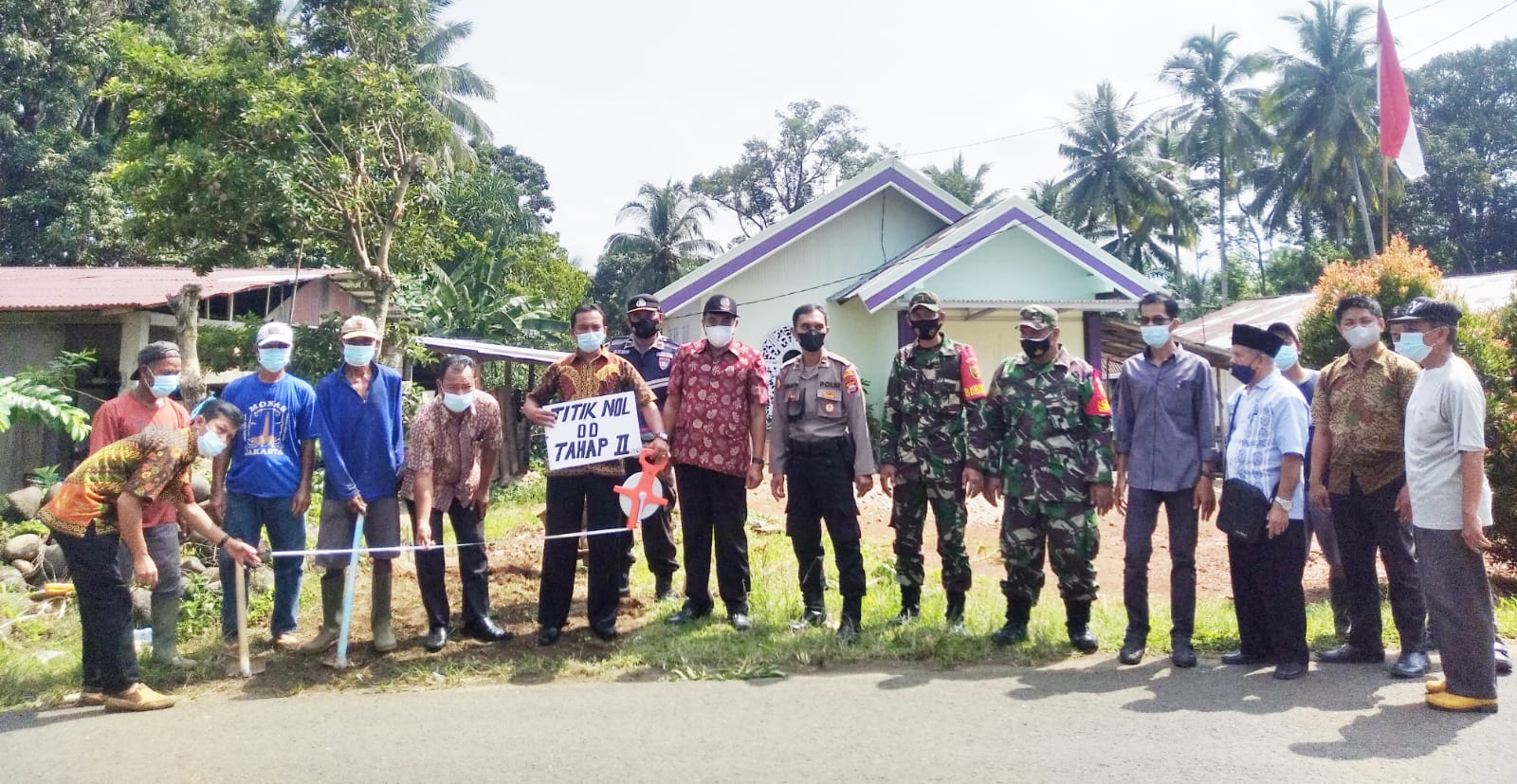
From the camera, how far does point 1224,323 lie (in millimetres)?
23031

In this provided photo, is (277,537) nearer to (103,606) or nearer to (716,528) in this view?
(103,606)

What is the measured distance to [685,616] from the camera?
554 centimetres

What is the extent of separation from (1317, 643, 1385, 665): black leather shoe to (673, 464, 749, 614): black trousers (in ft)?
10.2

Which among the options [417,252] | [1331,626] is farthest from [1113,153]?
[1331,626]

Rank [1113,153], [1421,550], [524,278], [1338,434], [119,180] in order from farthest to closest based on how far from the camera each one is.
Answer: [1113,153]
[524,278]
[119,180]
[1338,434]
[1421,550]

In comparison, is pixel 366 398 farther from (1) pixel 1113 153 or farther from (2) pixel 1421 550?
(1) pixel 1113 153

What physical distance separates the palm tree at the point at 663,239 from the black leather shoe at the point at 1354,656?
32.0 meters

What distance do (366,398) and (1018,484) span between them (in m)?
3.59

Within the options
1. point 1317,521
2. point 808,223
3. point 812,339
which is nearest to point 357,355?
point 812,339

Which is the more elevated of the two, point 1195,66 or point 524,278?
point 1195,66

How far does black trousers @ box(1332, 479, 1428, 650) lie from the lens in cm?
461

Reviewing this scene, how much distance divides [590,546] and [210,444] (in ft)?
6.39

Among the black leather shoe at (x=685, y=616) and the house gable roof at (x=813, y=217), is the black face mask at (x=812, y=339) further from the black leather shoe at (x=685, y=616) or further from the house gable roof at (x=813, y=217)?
the house gable roof at (x=813, y=217)

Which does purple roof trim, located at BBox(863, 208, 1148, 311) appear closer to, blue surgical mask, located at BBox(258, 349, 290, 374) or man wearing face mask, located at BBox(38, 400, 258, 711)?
blue surgical mask, located at BBox(258, 349, 290, 374)
